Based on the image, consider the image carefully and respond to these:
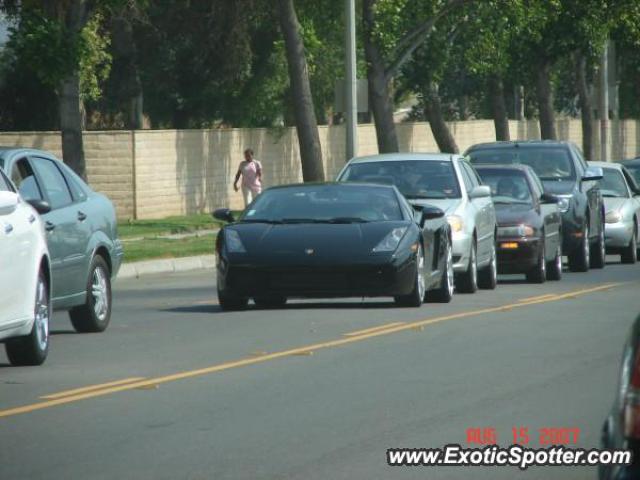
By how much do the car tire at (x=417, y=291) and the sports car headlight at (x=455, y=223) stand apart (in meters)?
2.69

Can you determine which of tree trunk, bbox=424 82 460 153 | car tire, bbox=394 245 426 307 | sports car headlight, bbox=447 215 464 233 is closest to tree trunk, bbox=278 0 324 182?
tree trunk, bbox=424 82 460 153

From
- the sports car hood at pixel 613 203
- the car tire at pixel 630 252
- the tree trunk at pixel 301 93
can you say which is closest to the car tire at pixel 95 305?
the car tire at pixel 630 252

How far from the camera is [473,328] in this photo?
15844 millimetres

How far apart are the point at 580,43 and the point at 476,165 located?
24889mm

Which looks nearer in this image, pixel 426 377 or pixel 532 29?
pixel 426 377

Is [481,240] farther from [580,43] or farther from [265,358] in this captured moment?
[580,43]

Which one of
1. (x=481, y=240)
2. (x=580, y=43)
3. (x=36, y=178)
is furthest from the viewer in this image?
(x=580, y=43)

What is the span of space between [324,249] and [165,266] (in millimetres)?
10175

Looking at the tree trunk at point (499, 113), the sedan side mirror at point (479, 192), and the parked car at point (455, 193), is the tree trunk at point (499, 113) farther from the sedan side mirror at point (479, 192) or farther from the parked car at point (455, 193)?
the sedan side mirror at point (479, 192)

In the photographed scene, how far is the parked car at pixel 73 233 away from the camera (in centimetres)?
1444

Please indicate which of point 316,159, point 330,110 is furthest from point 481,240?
point 330,110

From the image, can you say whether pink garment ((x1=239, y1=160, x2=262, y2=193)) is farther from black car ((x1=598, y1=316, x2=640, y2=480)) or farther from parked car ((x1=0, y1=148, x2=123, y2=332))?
black car ((x1=598, y1=316, x2=640, y2=480))

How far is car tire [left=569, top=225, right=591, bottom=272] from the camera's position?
2652 centimetres

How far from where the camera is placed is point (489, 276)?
22250 millimetres
